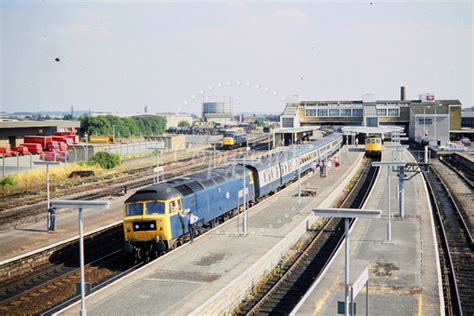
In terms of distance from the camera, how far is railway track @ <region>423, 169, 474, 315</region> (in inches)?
681

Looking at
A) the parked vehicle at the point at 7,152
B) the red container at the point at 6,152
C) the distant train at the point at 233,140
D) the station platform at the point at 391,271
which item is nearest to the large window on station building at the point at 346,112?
the distant train at the point at 233,140

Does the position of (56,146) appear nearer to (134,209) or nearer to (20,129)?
(20,129)

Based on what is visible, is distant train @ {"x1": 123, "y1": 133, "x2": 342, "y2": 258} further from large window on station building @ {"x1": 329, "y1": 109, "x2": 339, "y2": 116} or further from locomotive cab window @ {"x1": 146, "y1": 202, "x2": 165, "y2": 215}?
large window on station building @ {"x1": 329, "y1": 109, "x2": 339, "y2": 116}

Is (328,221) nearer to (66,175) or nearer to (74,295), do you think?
(74,295)

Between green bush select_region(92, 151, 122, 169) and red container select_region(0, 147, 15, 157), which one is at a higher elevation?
red container select_region(0, 147, 15, 157)

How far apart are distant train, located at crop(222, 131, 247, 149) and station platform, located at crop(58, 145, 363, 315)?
46657 millimetres

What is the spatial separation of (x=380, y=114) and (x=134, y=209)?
77.3m

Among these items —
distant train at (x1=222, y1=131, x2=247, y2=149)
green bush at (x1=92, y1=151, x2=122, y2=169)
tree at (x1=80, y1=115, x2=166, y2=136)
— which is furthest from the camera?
tree at (x1=80, y1=115, x2=166, y2=136)

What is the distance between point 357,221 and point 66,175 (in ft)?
91.1

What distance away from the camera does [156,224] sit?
19859 mm

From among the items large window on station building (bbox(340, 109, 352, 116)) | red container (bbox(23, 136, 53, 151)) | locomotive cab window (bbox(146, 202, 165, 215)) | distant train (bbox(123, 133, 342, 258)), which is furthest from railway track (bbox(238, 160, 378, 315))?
large window on station building (bbox(340, 109, 352, 116))

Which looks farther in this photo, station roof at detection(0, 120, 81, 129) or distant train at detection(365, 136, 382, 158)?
distant train at detection(365, 136, 382, 158)

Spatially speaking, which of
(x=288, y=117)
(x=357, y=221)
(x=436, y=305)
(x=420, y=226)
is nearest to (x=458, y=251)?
(x=420, y=226)

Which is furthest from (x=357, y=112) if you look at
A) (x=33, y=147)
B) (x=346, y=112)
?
(x=33, y=147)
